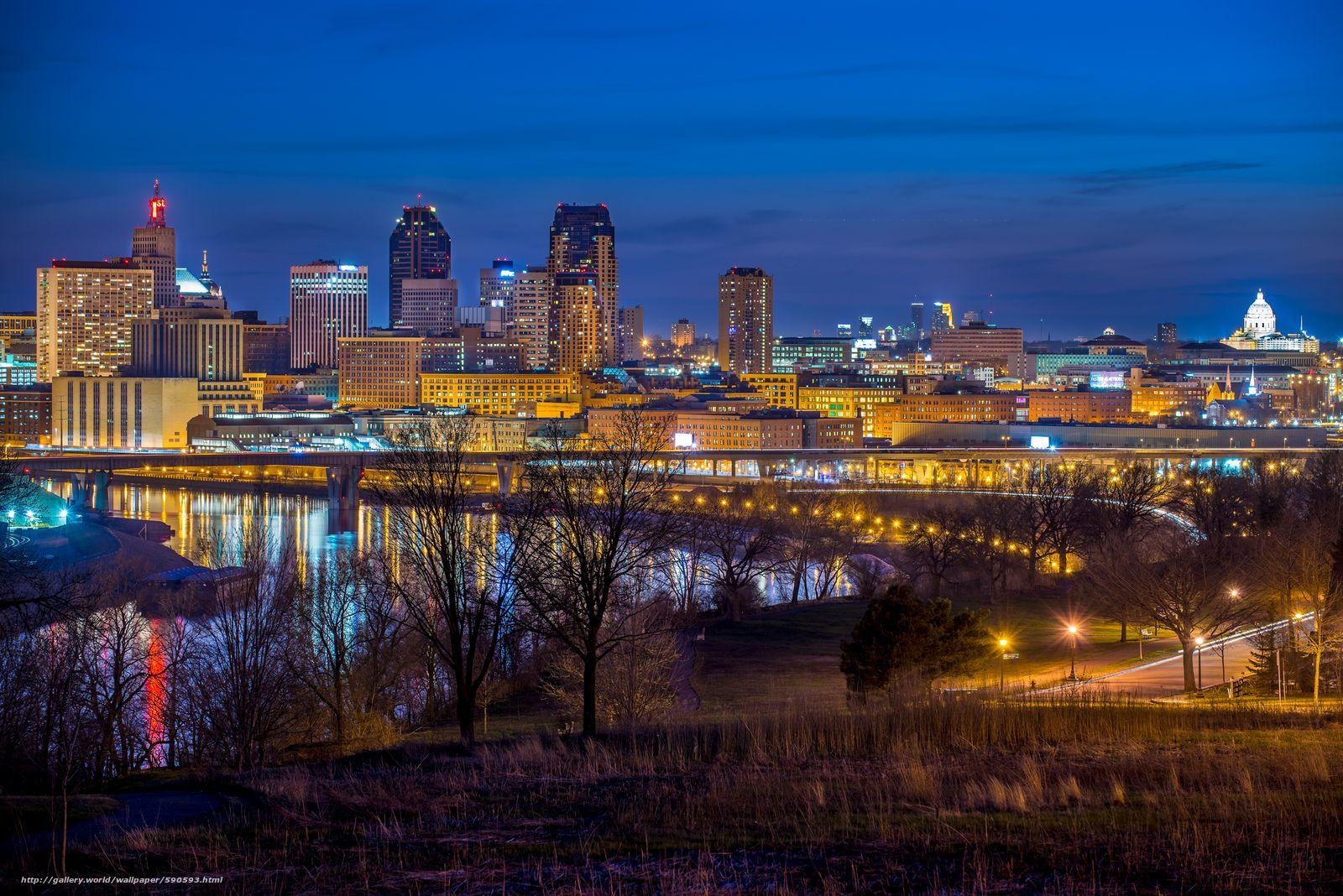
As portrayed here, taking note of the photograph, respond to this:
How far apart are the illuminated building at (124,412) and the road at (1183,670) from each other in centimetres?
10506

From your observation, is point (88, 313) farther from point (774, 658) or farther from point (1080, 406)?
point (774, 658)

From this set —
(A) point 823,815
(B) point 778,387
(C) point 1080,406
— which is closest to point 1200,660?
(A) point 823,815

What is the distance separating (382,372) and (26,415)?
4890 cm

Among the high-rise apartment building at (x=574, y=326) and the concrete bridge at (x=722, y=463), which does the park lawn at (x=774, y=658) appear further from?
the high-rise apartment building at (x=574, y=326)

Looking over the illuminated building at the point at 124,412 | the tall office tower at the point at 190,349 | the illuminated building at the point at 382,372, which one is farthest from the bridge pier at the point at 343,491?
the illuminated building at the point at 382,372

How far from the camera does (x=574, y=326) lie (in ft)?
595

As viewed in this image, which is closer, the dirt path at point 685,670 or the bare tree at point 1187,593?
the dirt path at point 685,670

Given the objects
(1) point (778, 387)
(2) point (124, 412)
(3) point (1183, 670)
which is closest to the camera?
(3) point (1183, 670)

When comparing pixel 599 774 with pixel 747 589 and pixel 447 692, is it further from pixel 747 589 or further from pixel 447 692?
pixel 747 589

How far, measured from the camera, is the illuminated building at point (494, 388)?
156 m

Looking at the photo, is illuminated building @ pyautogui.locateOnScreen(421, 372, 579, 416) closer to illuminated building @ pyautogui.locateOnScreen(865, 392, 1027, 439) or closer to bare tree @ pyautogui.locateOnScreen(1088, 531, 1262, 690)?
illuminated building @ pyautogui.locateOnScreen(865, 392, 1027, 439)

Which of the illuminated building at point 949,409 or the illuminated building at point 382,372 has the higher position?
the illuminated building at point 382,372

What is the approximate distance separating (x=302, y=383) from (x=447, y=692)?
166 meters

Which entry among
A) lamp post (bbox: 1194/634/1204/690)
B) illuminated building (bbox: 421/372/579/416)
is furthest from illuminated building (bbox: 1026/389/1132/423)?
lamp post (bbox: 1194/634/1204/690)
